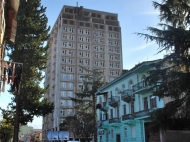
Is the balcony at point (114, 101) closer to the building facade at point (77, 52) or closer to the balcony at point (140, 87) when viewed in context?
the balcony at point (140, 87)

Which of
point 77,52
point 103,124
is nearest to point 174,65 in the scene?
point 103,124

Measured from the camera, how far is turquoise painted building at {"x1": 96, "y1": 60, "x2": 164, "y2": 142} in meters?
30.5

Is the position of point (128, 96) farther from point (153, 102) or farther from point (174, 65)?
point (174, 65)

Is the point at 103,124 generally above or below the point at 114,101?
below

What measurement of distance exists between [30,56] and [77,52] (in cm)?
5414

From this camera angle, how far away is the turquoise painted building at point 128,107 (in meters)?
30.5

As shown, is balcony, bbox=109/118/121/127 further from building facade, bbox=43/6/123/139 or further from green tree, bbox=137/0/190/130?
building facade, bbox=43/6/123/139

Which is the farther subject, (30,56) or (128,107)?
(128,107)

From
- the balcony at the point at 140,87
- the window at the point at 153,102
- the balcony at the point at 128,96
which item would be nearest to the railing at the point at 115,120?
the balcony at the point at 128,96

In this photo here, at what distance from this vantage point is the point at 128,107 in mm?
35844

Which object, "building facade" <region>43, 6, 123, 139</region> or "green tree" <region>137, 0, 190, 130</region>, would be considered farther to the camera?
"building facade" <region>43, 6, 123, 139</region>

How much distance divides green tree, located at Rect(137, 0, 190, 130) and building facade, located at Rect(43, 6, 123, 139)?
59605mm

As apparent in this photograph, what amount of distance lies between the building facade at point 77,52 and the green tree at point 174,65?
59.6 m

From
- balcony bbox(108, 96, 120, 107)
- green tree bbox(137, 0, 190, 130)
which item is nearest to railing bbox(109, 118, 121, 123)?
balcony bbox(108, 96, 120, 107)
